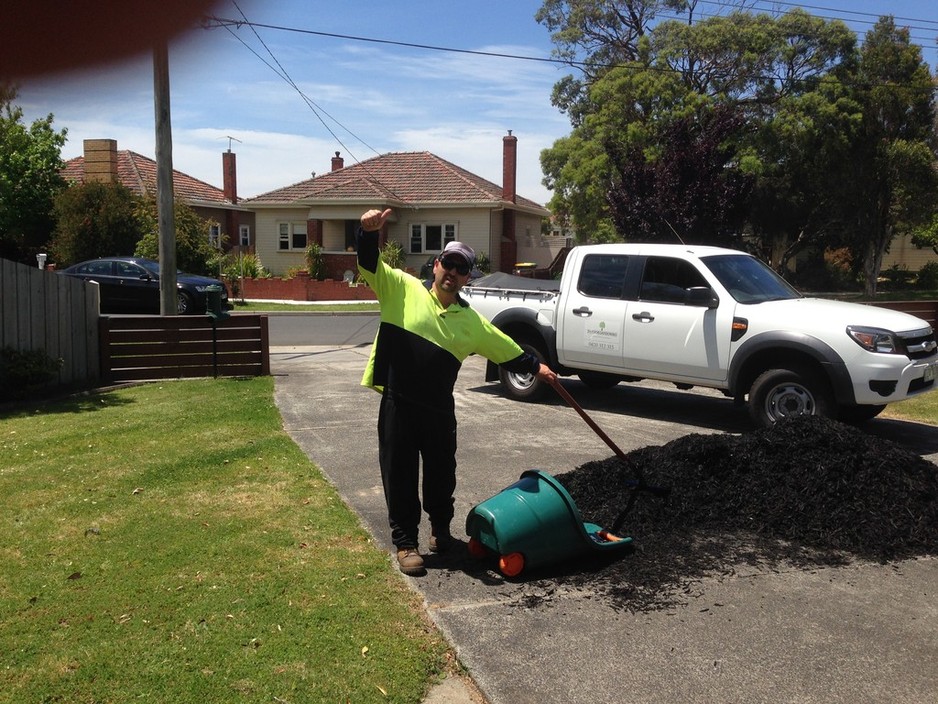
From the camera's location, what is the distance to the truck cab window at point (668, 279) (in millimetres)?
9234

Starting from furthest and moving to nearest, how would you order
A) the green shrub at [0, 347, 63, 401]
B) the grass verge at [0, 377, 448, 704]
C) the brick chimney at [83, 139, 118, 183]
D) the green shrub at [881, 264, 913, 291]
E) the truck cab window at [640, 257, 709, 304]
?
1. the green shrub at [881, 264, 913, 291]
2. the green shrub at [0, 347, 63, 401]
3. the truck cab window at [640, 257, 709, 304]
4. the grass verge at [0, 377, 448, 704]
5. the brick chimney at [83, 139, 118, 183]

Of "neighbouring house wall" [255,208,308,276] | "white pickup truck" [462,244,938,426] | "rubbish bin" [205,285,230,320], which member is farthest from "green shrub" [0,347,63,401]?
"neighbouring house wall" [255,208,308,276]

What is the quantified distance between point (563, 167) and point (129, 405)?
2631cm

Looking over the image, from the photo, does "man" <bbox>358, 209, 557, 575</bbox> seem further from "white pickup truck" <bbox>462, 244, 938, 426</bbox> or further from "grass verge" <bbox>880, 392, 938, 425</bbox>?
"grass verge" <bbox>880, 392, 938, 425</bbox>

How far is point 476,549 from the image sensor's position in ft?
16.6

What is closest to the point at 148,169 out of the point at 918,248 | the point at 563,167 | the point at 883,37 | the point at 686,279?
the point at 686,279

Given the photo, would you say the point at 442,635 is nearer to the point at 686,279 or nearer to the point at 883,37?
the point at 686,279

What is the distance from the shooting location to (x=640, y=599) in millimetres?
4562

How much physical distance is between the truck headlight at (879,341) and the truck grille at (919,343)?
0.12 meters

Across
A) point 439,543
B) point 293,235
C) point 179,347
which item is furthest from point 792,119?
point 439,543

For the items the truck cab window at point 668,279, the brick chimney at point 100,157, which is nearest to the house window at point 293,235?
the truck cab window at point 668,279

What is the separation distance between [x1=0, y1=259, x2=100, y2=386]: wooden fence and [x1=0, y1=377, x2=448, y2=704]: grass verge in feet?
10.3

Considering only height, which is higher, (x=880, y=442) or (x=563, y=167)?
(x=563, y=167)

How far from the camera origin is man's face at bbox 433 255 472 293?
4852mm
